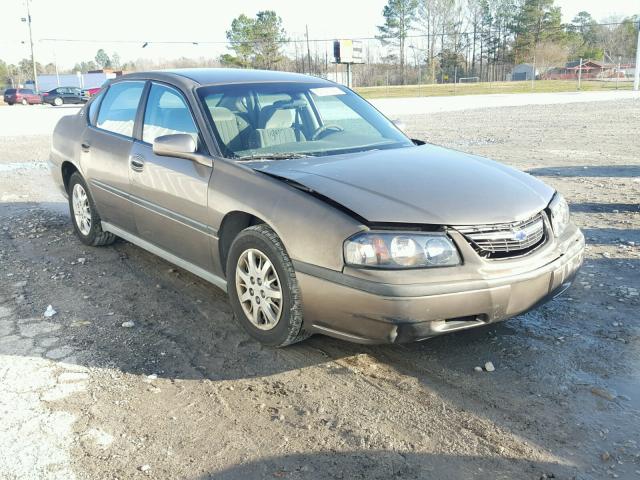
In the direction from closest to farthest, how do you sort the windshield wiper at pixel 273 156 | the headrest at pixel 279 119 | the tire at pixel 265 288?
the tire at pixel 265 288, the windshield wiper at pixel 273 156, the headrest at pixel 279 119

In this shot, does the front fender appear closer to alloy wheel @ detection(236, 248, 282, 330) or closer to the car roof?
alloy wheel @ detection(236, 248, 282, 330)

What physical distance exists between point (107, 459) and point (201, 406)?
55 centimetres

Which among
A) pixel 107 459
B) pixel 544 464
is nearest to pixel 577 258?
pixel 544 464

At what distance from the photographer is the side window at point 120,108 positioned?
16.4ft

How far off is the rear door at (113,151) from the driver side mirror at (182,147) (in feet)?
2.81

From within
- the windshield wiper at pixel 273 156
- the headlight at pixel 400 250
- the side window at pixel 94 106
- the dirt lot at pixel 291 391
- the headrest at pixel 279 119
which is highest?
the side window at pixel 94 106

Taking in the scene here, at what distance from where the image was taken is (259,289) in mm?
3648

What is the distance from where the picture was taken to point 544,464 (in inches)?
103

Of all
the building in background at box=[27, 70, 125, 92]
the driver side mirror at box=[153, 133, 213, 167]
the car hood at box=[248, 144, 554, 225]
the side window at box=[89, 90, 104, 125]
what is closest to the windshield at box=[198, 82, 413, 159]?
the driver side mirror at box=[153, 133, 213, 167]

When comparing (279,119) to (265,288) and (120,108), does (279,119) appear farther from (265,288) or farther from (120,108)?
(120,108)

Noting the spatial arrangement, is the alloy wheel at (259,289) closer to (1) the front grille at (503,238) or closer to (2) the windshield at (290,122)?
(2) the windshield at (290,122)

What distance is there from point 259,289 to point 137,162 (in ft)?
5.53

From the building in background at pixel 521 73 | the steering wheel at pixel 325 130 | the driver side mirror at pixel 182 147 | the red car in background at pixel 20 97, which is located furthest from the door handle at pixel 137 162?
the building in background at pixel 521 73

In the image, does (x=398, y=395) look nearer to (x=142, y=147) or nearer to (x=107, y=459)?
(x=107, y=459)
